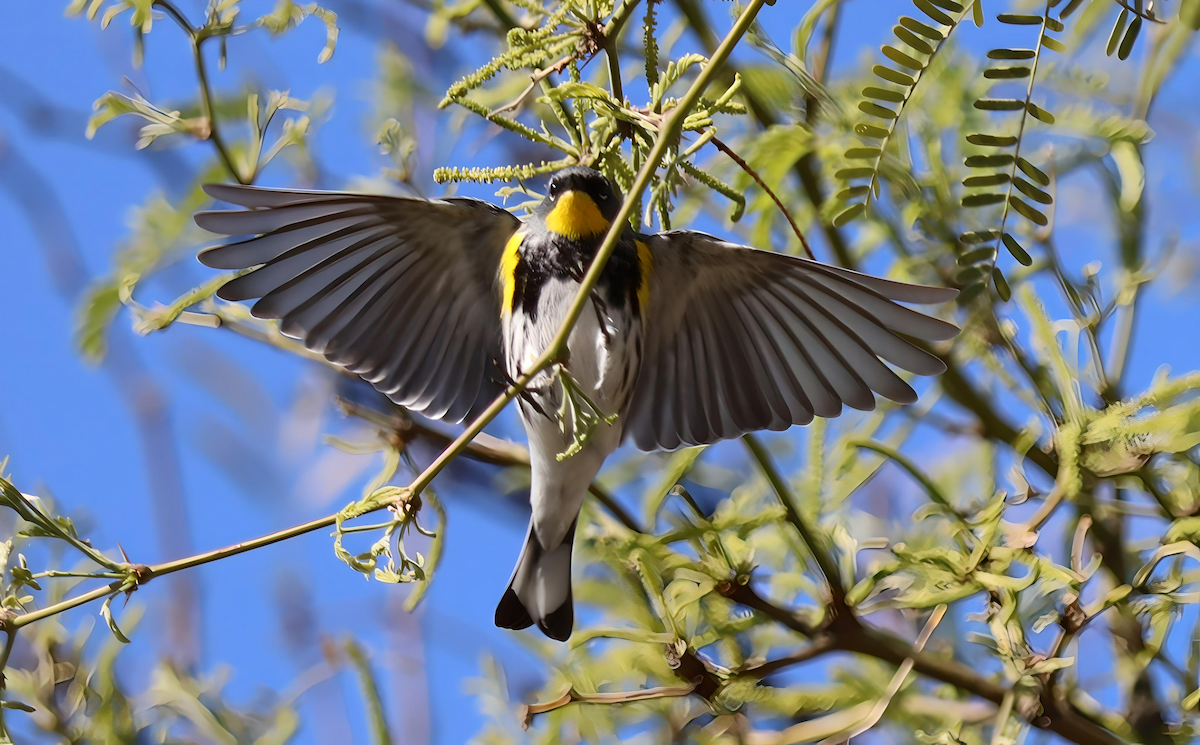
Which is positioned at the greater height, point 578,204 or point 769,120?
point 769,120

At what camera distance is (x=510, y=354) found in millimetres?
1725

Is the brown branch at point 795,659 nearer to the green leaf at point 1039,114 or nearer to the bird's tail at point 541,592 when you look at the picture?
the bird's tail at point 541,592

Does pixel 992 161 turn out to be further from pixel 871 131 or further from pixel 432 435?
pixel 432 435

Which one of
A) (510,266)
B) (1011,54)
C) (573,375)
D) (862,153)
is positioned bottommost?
(573,375)

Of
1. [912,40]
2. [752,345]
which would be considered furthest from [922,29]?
[752,345]

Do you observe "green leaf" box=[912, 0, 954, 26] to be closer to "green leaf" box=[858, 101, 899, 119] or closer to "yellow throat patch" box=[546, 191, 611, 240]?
"green leaf" box=[858, 101, 899, 119]

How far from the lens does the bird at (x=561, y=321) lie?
60.4 inches

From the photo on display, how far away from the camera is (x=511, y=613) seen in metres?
1.86

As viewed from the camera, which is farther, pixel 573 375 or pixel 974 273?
pixel 573 375

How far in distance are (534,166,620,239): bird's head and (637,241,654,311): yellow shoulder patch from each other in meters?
0.08

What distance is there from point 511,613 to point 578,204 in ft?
2.33

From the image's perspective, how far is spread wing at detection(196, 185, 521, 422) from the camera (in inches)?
58.0

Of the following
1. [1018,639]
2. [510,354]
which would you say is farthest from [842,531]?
[510,354]

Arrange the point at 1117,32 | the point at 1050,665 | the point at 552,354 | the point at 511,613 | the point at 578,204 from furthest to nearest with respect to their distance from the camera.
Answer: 1. the point at 511,613
2. the point at 578,204
3. the point at 1050,665
4. the point at 1117,32
5. the point at 552,354
